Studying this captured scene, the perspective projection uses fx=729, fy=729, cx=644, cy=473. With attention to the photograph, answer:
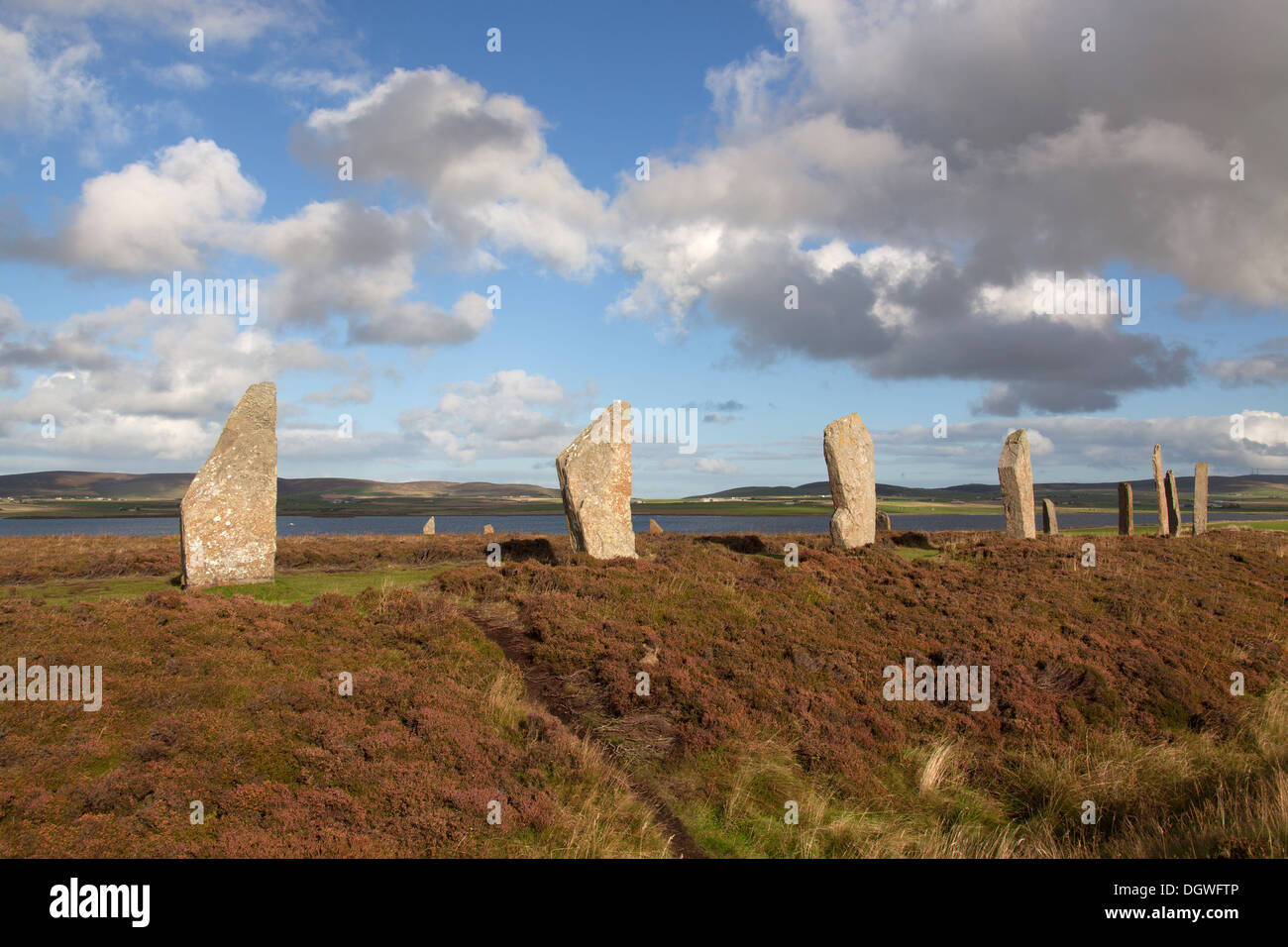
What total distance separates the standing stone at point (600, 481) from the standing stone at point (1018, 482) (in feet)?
47.0

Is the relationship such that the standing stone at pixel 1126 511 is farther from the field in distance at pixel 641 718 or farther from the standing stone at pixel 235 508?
the standing stone at pixel 235 508

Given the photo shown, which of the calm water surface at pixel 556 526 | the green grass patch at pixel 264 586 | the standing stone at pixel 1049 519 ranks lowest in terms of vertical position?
the calm water surface at pixel 556 526

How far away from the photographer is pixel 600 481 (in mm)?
18922

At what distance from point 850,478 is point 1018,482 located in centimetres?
774

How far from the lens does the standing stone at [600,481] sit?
1875cm

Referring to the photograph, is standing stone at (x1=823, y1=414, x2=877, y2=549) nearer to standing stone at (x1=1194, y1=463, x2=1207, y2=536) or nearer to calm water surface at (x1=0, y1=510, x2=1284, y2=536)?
standing stone at (x1=1194, y1=463, x2=1207, y2=536)

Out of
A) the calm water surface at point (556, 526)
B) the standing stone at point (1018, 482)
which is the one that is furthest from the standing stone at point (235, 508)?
the calm water surface at point (556, 526)

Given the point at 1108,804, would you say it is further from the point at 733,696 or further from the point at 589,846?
the point at 589,846

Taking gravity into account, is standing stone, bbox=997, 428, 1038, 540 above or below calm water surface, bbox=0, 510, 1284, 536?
above

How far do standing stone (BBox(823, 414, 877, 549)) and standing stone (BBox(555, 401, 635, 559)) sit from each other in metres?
6.70

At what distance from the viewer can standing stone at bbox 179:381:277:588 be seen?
1600 centimetres

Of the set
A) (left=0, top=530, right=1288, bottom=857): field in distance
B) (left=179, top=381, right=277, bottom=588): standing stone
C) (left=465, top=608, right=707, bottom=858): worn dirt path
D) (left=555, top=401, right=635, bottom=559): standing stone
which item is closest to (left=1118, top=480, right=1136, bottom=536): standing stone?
(left=0, top=530, right=1288, bottom=857): field in distance
